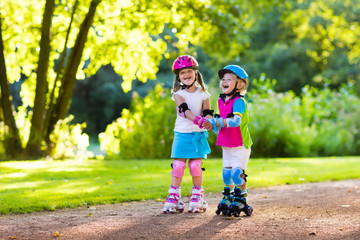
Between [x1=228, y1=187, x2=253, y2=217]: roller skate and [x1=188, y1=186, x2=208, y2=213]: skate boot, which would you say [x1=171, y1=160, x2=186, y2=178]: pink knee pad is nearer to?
[x1=188, y1=186, x2=208, y2=213]: skate boot

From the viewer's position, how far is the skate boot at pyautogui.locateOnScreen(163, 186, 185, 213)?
576 cm

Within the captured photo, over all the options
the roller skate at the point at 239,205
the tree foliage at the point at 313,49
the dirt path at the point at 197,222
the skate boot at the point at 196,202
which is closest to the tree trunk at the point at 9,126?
the dirt path at the point at 197,222

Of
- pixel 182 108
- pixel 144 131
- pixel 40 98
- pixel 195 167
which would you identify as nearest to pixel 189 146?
pixel 195 167

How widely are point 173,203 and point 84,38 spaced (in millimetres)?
7736

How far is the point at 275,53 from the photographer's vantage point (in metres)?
33.7

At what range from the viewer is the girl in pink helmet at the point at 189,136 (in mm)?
5824

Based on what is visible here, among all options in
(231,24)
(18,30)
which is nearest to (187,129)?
(231,24)

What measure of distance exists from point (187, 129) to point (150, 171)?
168 inches

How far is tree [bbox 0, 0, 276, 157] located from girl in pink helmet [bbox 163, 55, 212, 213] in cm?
655

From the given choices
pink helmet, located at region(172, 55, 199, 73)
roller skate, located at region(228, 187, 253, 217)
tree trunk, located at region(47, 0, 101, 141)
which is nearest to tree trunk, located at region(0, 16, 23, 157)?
tree trunk, located at region(47, 0, 101, 141)

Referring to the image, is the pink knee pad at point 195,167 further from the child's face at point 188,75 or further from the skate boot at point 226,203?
the child's face at point 188,75

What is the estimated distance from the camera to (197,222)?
5230 millimetres

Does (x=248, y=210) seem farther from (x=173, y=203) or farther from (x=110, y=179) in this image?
(x=110, y=179)

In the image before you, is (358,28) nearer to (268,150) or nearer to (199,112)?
(268,150)
